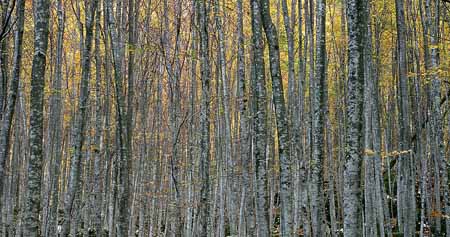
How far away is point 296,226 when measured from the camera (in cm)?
938

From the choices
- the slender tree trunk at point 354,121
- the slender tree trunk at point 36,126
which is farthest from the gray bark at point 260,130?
→ the slender tree trunk at point 36,126

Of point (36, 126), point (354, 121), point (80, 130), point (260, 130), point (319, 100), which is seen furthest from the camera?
point (80, 130)

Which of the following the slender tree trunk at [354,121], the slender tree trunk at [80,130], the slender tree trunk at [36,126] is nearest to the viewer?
the slender tree trunk at [36,126]

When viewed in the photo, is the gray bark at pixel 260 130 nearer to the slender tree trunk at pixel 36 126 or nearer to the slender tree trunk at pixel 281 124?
the slender tree trunk at pixel 281 124

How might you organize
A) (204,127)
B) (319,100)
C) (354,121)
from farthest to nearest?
(204,127)
(319,100)
(354,121)

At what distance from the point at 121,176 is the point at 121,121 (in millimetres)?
745

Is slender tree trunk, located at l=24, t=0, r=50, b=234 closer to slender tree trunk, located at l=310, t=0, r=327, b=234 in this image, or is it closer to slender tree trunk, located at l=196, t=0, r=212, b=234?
slender tree trunk, located at l=196, t=0, r=212, b=234

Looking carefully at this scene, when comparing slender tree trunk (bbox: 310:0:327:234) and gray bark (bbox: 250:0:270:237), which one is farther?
slender tree trunk (bbox: 310:0:327:234)

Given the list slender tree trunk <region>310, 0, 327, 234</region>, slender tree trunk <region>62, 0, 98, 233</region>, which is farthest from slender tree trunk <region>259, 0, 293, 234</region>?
slender tree trunk <region>62, 0, 98, 233</region>

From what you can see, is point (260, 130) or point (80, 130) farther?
point (80, 130)

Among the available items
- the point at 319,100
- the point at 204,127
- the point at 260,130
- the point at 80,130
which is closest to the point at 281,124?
the point at 260,130

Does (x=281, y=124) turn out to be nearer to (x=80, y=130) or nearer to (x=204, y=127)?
(x=204, y=127)

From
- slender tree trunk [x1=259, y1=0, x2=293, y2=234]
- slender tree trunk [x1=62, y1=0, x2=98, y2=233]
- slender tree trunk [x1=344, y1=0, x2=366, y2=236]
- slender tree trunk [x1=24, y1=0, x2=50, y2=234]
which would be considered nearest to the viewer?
slender tree trunk [x1=24, y1=0, x2=50, y2=234]

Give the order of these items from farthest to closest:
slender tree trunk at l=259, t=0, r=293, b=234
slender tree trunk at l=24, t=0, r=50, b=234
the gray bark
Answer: the gray bark < slender tree trunk at l=259, t=0, r=293, b=234 < slender tree trunk at l=24, t=0, r=50, b=234
